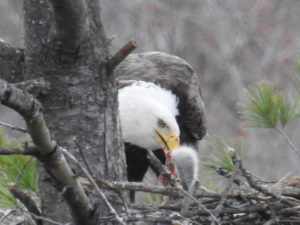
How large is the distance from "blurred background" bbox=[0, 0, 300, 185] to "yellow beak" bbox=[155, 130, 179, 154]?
15.5 feet

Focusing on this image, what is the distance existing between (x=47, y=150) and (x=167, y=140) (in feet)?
8.69

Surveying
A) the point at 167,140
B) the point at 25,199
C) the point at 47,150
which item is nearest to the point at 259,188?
the point at 25,199

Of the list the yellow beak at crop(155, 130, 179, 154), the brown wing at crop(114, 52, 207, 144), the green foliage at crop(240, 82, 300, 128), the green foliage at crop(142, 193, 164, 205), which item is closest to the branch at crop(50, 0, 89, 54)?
the green foliage at crop(240, 82, 300, 128)

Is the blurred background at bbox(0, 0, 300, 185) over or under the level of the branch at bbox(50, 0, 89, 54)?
over

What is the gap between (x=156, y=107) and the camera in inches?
205

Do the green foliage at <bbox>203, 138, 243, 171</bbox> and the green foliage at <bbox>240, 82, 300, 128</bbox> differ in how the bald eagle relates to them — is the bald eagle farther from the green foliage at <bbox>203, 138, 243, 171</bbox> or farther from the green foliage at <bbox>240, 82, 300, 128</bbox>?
the green foliage at <bbox>203, 138, 243, 171</bbox>

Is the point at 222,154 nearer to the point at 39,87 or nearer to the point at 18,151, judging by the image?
the point at 39,87

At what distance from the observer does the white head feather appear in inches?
205

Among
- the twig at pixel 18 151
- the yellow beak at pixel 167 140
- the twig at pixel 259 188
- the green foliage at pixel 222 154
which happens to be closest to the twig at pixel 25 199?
the twig at pixel 18 151

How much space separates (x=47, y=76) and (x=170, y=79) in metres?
2.33

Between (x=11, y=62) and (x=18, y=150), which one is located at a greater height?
(x=11, y=62)

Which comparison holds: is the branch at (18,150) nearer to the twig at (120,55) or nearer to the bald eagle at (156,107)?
the twig at (120,55)

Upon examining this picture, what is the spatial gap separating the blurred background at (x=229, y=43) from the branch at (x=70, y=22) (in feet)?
22.0

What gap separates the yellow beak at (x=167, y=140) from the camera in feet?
16.5
